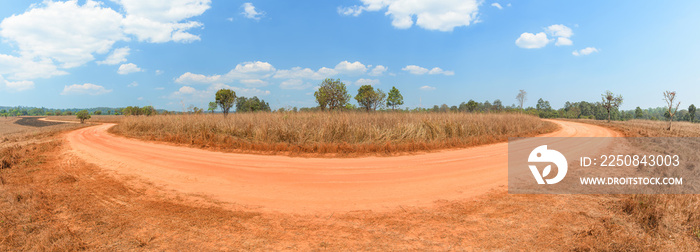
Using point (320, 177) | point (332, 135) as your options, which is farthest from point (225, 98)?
point (320, 177)

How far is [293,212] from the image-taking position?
4191mm

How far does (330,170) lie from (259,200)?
2291 millimetres

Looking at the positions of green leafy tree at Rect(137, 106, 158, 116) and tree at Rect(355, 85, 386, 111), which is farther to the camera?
tree at Rect(355, 85, 386, 111)

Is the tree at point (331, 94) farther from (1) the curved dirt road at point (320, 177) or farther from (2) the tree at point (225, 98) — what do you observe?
(1) the curved dirt road at point (320, 177)

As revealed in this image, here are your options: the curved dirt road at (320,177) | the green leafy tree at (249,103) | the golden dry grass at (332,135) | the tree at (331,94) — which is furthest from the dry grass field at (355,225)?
the green leafy tree at (249,103)

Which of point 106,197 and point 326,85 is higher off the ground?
point 326,85

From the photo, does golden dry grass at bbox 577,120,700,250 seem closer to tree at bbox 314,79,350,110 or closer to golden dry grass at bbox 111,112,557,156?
golden dry grass at bbox 111,112,557,156

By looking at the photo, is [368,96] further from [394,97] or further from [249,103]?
[249,103]

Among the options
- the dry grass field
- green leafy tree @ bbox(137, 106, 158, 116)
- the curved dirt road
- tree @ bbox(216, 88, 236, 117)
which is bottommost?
the dry grass field

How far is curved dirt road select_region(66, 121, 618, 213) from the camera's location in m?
4.74

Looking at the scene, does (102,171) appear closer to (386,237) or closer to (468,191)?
(386,237)

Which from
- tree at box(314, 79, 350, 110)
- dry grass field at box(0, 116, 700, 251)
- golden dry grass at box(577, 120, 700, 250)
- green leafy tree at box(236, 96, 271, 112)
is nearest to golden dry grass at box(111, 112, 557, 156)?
dry grass field at box(0, 116, 700, 251)

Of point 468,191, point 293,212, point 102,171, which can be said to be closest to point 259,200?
point 293,212

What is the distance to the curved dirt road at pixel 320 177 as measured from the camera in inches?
187
